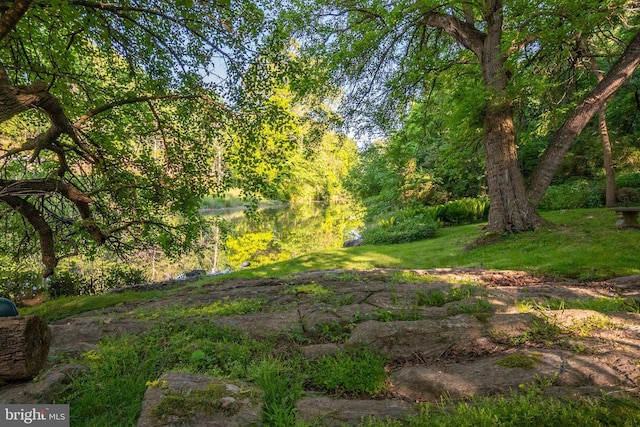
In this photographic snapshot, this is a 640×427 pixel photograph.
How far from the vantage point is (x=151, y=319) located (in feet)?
15.1

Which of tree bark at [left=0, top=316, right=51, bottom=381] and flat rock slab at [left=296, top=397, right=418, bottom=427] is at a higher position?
tree bark at [left=0, top=316, right=51, bottom=381]

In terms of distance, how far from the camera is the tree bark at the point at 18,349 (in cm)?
278

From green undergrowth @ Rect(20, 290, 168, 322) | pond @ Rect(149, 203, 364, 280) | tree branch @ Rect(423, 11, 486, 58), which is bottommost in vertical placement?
pond @ Rect(149, 203, 364, 280)

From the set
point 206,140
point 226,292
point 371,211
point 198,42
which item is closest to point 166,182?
point 206,140

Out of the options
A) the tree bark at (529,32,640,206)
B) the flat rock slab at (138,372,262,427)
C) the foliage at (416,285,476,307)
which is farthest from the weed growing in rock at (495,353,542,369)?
the tree bark at (529,32,640,206)

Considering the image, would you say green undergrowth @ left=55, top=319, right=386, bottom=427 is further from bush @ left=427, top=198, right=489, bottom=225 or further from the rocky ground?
bush @ left=427, top=198, right=489, bottom=225

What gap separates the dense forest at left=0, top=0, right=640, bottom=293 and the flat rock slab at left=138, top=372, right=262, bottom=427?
3.31 metres

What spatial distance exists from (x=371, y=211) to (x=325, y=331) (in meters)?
18.1

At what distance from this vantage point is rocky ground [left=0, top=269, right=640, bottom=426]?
7.84ft

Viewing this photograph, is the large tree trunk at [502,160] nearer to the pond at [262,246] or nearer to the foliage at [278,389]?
the foliage at [278,389]

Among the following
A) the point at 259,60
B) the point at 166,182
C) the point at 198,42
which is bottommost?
the point at 166,182

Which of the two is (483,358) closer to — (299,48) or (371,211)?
(299,48)

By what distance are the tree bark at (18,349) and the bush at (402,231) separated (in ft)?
41.2

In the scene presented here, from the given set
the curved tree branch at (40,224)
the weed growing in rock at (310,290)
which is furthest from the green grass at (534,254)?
the curved tree branch at (40,224)
